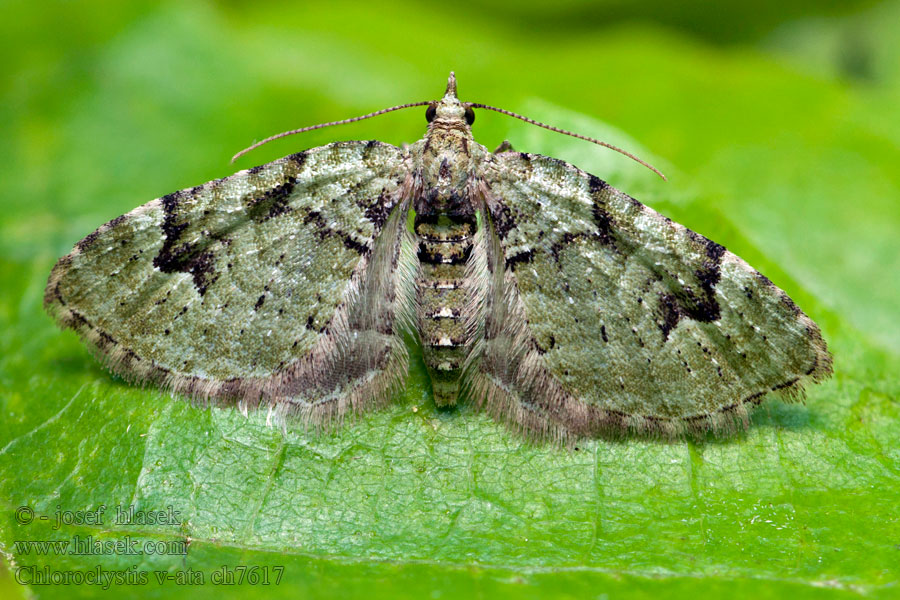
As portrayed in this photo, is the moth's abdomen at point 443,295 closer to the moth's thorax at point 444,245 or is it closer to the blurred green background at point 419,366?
the moth's thorax at point 444,245

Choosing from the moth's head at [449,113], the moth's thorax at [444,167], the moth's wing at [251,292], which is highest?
the moth's head at [449,113]

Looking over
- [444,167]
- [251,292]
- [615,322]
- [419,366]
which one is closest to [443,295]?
[419,366]

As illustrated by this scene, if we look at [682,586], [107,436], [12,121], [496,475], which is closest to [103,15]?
[12,121]

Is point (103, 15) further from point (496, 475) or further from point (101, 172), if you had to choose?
point (496, 475)

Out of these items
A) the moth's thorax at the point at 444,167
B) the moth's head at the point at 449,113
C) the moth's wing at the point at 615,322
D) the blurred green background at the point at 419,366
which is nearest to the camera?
the blurred green background at the point at 419,366

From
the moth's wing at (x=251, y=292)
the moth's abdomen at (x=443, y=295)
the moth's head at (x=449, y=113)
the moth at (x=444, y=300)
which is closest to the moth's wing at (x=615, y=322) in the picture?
the moth at (x=444, y=300)

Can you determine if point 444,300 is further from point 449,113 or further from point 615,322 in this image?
point 449,113
